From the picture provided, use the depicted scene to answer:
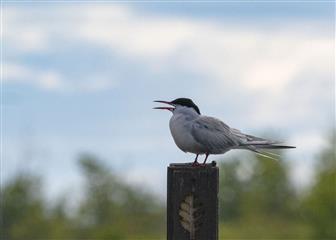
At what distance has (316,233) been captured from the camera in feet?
196

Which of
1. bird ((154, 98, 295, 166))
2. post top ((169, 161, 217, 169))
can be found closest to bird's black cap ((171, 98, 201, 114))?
bird ((154, 98, 295, 166))

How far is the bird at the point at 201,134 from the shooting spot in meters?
9.28

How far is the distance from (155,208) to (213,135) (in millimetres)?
49432

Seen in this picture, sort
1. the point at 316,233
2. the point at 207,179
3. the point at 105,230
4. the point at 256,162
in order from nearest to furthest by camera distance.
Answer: the point at 207,179, the point at 105,230, the point at 316,233, the point at 256,162

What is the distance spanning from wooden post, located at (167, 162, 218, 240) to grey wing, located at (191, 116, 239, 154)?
1325 millimetres

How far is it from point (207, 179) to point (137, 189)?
5177cm

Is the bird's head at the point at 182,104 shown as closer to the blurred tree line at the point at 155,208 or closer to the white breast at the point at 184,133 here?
the white breast at the point at 184,133

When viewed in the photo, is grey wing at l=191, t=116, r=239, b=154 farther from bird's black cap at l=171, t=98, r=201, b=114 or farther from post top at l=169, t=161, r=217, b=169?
post top at l=169, t=161, r=217, b=169

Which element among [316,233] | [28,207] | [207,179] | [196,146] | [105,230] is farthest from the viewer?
[316,233]

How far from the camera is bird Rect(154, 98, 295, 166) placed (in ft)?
30.5

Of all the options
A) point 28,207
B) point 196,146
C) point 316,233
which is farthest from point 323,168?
point 196,146

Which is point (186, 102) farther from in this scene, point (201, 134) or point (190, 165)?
point (190, 165)

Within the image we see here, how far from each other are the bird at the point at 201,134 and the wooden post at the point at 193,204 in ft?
3.81

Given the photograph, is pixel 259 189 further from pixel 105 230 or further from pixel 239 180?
pixel 105 230
